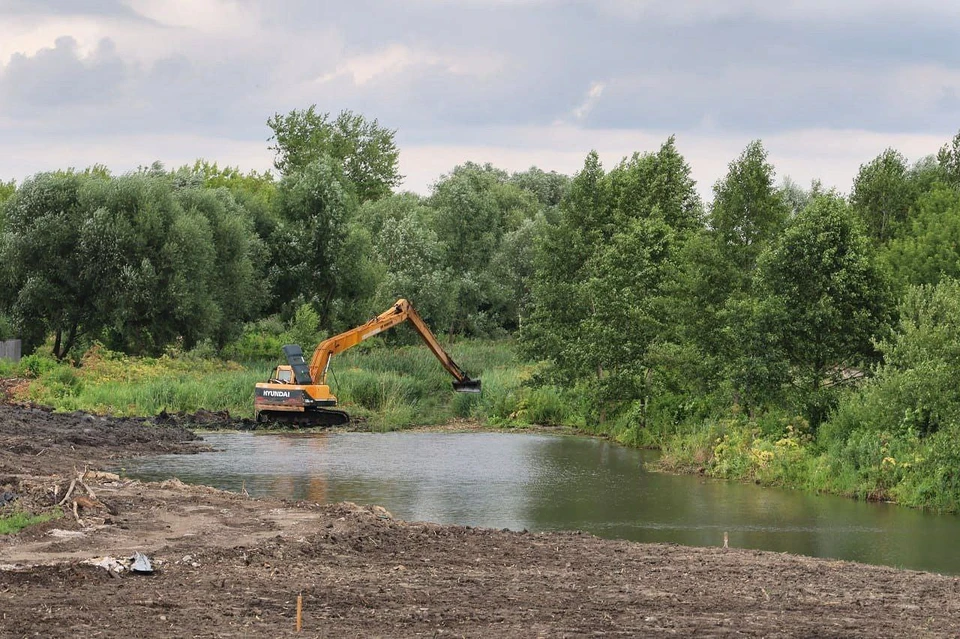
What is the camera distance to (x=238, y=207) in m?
60.1

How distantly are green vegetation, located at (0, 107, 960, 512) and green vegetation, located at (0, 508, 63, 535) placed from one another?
654 inches

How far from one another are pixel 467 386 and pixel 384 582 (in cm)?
2803

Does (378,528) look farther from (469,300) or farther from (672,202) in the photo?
(469,300)

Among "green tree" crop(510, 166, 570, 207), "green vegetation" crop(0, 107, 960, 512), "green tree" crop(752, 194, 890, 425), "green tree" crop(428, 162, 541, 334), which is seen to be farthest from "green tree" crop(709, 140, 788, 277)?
"green tree" crop(510, 166, 570, 207)

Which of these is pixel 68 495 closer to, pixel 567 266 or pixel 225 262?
pixel 567 266

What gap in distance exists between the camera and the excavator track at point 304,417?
36906 millimetres

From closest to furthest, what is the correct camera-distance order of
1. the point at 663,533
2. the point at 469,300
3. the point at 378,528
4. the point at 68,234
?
the point at 378,528
the point at 663,533
the point at 68,234
the point at 469,300

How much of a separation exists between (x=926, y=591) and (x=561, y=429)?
25.3 meters

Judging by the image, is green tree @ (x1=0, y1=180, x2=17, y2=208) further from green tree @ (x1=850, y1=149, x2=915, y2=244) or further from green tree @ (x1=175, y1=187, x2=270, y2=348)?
green tree @ (x1=850, y1=149, x2=915, y2=244)

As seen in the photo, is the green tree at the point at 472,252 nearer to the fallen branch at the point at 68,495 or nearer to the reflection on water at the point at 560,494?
the reflection on water at the point at 560,494

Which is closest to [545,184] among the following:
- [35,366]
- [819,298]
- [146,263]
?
[146,263]

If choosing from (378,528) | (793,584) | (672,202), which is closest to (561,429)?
(672,202)

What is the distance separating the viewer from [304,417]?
1455 inches

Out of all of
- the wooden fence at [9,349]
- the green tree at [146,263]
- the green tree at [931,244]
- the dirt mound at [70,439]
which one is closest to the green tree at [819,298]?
the green tree at [931,244]
